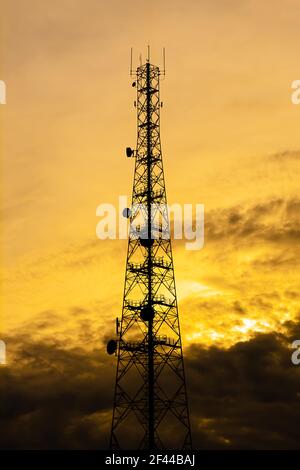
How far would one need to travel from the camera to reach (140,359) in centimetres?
8019

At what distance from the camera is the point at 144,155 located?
8638cm
